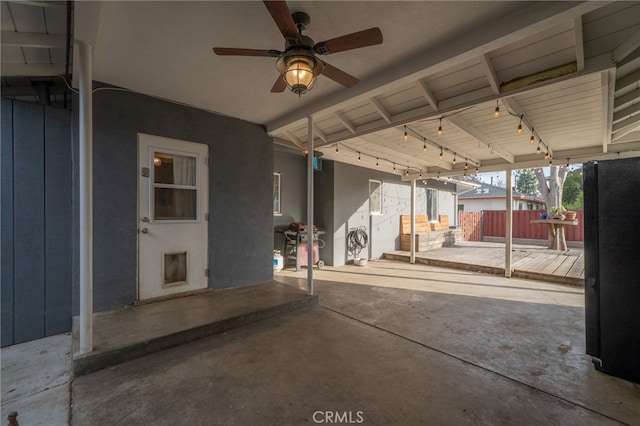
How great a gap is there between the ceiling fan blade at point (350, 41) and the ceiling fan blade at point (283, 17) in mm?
183

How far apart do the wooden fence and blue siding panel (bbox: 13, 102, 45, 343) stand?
13439mm

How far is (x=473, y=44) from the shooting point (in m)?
2.19

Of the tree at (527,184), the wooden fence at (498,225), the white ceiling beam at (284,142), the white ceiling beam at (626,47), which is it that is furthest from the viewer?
the tree at (527,184)

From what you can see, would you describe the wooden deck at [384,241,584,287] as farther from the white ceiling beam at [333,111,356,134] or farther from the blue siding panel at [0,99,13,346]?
A: the blue siding panel at [0,99,13,346]

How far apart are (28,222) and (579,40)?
5.55m

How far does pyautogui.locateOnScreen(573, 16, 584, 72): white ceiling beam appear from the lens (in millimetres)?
1987

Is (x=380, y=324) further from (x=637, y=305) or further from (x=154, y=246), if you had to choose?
(x=154, y=246)

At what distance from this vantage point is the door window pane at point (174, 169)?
3484 mm

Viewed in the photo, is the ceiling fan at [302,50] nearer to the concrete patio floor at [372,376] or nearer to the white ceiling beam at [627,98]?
the concrete patio floor at [372,376]

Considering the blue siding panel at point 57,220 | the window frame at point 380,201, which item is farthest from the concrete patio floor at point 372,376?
the window frame at point 380,201

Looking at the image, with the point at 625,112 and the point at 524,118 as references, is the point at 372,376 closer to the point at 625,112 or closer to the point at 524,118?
the point at 524,118

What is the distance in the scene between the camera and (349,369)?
230 cm

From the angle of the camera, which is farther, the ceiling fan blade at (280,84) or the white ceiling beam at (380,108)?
the white ceiling beam at (380,108)

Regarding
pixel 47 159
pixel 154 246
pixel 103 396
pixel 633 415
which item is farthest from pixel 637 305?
pixel 47 159
